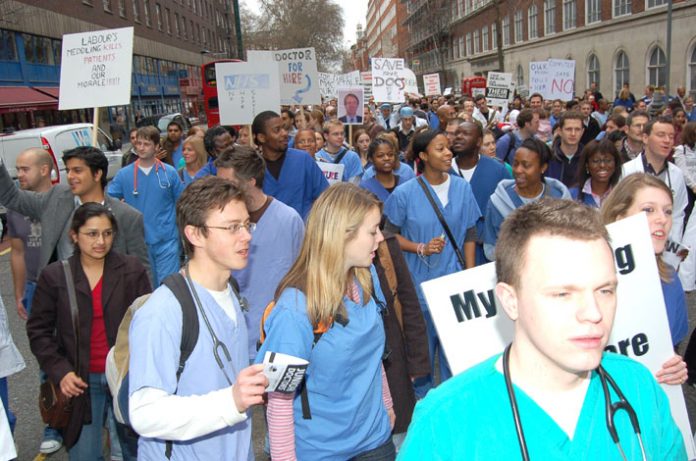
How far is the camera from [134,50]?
147ft

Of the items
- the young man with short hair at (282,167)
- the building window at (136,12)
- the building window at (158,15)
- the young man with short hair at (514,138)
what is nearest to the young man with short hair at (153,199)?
the young man with short hair at (282,167)

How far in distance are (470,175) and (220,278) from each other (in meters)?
3.79

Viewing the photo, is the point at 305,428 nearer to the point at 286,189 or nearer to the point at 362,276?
the point at 362,276

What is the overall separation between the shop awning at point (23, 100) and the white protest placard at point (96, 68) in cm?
2026

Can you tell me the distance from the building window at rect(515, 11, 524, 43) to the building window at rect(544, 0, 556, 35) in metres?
4.56

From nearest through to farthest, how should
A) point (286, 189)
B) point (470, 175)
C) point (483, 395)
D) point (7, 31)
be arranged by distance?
point (483, 395) → point (286, 189) → point (470, 175) → point (7, 31)

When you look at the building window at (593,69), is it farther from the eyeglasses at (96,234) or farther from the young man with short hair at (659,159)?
the eyeglasses at (96,234)

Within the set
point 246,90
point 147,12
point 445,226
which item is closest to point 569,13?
point 147,12

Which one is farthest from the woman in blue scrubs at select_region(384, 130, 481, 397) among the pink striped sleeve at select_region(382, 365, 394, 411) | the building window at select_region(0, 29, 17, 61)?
the building window at select_region(0, 29, 17, 61)

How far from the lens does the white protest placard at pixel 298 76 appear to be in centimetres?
1015

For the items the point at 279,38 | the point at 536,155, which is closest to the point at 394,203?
the point at 536,155

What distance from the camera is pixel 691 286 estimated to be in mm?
3887

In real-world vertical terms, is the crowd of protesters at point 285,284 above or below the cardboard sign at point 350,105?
below

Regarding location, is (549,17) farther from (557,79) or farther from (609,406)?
(609,406)
